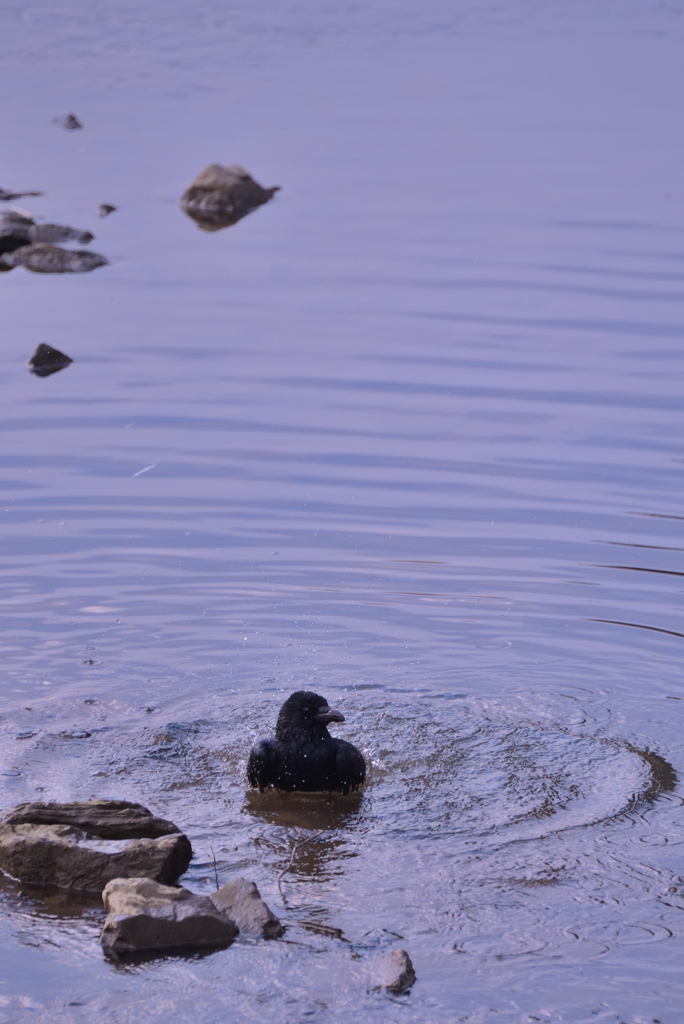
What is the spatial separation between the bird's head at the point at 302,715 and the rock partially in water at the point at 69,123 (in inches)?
717

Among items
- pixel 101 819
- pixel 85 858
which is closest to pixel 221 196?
pixel 101 819

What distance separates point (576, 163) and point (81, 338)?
30.5 feet

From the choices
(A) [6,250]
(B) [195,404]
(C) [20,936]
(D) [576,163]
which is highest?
(D) [576,163]

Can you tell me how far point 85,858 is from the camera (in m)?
5.23

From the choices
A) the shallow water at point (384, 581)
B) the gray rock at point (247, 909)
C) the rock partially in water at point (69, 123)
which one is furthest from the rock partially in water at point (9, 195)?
the gray rock at point (247, 909)

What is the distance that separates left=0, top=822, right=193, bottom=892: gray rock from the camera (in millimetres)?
5172

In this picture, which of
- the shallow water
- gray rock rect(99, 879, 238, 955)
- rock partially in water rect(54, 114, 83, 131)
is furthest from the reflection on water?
rock partially in water rect(54, 114, 83, 131)

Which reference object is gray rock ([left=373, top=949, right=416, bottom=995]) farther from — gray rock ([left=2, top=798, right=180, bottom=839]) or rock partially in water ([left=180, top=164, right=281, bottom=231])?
rock partially in water ([left=180, top=164, right=281, bottom=231])

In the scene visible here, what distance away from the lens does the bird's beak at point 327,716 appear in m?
6.31

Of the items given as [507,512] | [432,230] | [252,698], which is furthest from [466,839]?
[432,230]

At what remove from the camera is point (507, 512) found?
9.38 meters

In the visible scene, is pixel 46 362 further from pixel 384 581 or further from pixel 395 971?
pixel 395 971

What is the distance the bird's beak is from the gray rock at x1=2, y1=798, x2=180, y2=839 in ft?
3.36

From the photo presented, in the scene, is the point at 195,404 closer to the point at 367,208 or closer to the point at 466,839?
the point at 466,839
